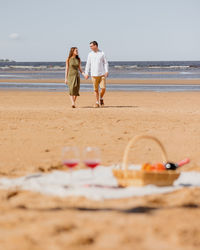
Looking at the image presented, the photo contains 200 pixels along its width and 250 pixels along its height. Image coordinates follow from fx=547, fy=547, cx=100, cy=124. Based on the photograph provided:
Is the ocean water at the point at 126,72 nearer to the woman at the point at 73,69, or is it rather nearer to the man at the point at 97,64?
the man at the point at 97,64

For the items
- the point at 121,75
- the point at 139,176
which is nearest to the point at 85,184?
the point at 139,176

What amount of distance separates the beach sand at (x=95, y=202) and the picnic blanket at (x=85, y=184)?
154 millimetres

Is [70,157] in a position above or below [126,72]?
above

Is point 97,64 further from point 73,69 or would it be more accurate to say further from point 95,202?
point 95,202

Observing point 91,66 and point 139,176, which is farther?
point 91,66

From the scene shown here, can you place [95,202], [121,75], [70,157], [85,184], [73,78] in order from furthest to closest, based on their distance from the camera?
1. [121,75]
2. [73,78]
3. [85,184]
4. [70,157]
5. [95,202]

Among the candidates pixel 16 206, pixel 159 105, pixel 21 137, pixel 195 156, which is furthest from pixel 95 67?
pixel 16 206

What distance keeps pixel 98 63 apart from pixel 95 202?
30.9 ft

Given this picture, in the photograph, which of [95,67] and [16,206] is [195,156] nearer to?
[16,206]

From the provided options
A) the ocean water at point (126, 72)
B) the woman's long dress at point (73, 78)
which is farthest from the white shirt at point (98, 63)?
the ocean water at point (126, 72)

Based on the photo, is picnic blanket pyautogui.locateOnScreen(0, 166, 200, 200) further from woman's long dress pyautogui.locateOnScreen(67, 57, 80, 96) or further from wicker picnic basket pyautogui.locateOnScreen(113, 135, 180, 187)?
woman's long dress pyautogui.locateOnScreen(67, 57, 80, 96)

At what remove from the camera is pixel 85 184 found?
5.82 metres

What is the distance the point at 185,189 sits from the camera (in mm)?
5699

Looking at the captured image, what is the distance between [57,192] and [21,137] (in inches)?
173
